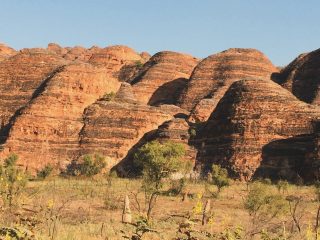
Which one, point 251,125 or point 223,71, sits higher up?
point 223,71

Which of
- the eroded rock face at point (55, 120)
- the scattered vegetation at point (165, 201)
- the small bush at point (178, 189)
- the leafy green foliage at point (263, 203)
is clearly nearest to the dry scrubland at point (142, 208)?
the scattered vegetation at point (165, 201)

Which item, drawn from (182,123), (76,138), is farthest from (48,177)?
(182,123)

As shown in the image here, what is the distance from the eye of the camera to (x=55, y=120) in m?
51.2

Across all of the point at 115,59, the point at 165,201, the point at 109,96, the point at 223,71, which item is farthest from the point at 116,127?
the point at 115,59

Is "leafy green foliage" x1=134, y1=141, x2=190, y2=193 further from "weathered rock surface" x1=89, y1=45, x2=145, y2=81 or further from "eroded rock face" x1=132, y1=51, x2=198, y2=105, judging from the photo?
"weathered rock surface" x1=89, y1=45, x2=145, y2=81

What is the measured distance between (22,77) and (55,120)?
35.0 ft

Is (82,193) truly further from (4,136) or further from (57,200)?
(4,136)

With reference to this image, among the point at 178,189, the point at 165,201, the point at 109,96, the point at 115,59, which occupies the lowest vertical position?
the point at 165,201

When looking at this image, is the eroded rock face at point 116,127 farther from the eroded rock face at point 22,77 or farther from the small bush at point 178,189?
the small bush at point 178,189

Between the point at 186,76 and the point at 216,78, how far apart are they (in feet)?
37.5

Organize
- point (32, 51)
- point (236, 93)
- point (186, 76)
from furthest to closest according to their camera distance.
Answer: point (186, 76) < point (32, 51) < point (236, 93)

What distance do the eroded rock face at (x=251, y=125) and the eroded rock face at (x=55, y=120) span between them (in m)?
14.9

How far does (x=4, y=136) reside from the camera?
52.3m

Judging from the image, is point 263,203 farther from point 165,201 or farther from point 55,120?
point 55,120
